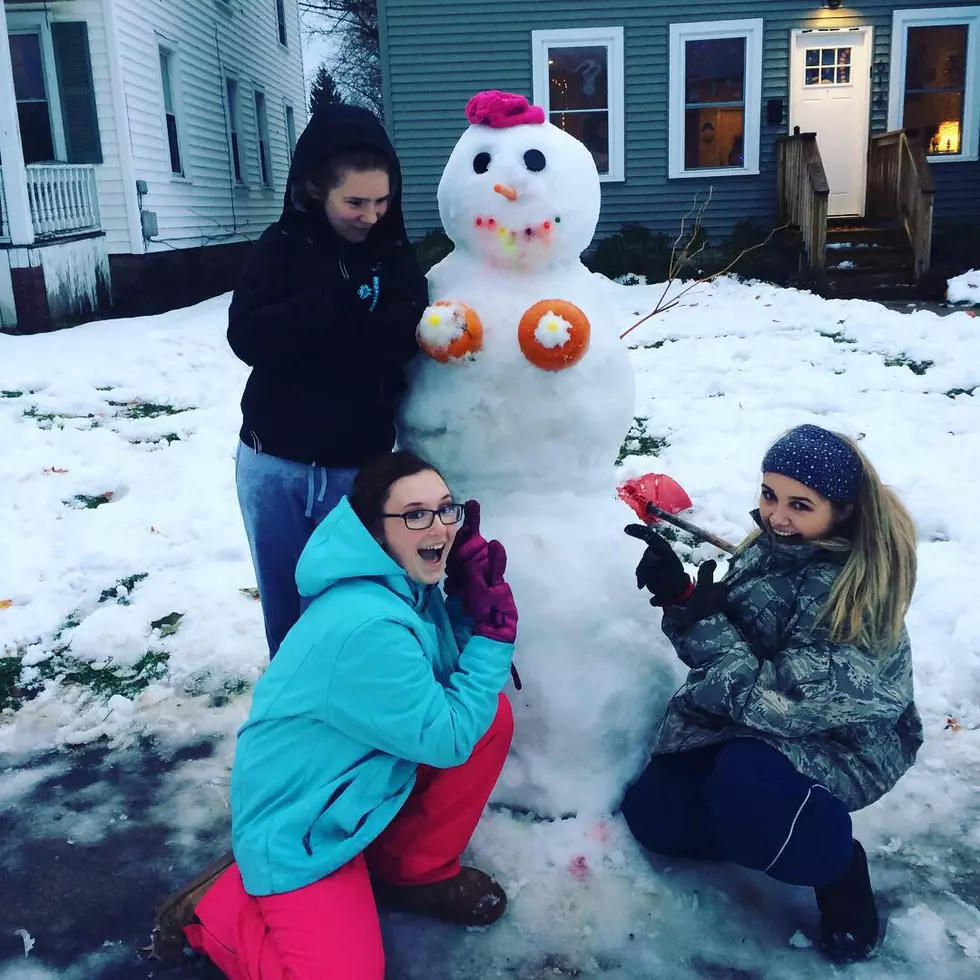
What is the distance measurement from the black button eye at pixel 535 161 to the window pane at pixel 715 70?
11.3 metres

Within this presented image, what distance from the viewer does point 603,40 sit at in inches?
496

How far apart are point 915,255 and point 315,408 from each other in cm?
1056

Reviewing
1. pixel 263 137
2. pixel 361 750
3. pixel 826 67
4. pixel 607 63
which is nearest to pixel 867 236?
pixel 826 67

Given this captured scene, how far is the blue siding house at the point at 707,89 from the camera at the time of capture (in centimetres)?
1247

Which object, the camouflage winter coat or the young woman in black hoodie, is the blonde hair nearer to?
the camouflage winter coat

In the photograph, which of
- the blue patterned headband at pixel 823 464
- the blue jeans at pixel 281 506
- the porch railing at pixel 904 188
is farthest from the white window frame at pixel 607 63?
the blue patterned headband at pixel 823 464

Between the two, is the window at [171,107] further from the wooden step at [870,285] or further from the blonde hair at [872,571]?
the blonde hair at [872,571]

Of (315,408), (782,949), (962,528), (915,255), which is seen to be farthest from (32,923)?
(915,255)

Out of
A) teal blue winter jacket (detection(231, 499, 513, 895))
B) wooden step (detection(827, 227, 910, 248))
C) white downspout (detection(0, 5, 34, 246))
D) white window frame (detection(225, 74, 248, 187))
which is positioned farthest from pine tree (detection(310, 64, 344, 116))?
teal blue winter jacket (detection(231, 499, 513, 895))

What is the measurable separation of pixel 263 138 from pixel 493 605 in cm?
1707

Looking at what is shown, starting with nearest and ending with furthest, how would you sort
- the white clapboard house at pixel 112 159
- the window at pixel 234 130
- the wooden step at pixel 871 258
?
the white clapboard house at pixel 112 159 < the wooden step at pixel 871 258 < the window at pixel 234 130

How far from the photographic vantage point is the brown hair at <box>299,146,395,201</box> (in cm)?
237

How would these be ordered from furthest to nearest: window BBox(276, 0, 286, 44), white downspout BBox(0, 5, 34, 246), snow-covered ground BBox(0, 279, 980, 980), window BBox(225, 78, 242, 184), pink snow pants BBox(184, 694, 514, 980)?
window BBox(276, 0, 286, 44)
window BBox(225, 78, 242, 184)
white downspout BBox(0, 5, 34, 246)
snow-covered ground BBox(0, 279, 980, 980)
pink snow pants BBox(184, 694, 514, 980)

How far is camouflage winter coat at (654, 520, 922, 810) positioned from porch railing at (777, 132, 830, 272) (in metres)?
9.78
